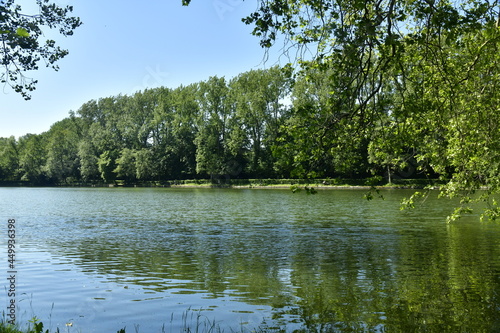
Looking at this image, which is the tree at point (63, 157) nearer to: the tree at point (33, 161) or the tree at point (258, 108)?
the tree at point (33, 161)

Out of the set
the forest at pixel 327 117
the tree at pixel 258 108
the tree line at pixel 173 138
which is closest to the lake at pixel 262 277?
the forest at pixel 327 117

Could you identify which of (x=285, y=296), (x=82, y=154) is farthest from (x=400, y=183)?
(x=82, y=154)

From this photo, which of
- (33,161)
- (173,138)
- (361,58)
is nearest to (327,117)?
(361,58)

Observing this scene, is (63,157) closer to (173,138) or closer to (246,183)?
(173,138)

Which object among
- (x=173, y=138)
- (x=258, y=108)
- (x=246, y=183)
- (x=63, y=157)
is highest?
(x=258, y=108)

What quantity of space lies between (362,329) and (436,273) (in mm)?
5182

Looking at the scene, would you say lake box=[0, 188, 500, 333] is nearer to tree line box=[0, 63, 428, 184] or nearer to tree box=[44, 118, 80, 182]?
tree line box=[0, 63, 428, 184]

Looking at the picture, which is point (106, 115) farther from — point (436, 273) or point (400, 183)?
point (436, 273)

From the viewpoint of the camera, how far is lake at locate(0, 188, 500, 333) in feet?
26.4

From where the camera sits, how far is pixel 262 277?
454 inches

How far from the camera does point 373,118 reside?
24.1 feet

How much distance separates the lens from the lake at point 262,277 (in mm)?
8055

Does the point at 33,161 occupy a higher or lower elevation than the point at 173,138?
lower

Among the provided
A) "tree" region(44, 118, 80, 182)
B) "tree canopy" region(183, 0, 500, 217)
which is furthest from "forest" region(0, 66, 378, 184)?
"tree canopy" region(183, 0, 500, 217)
